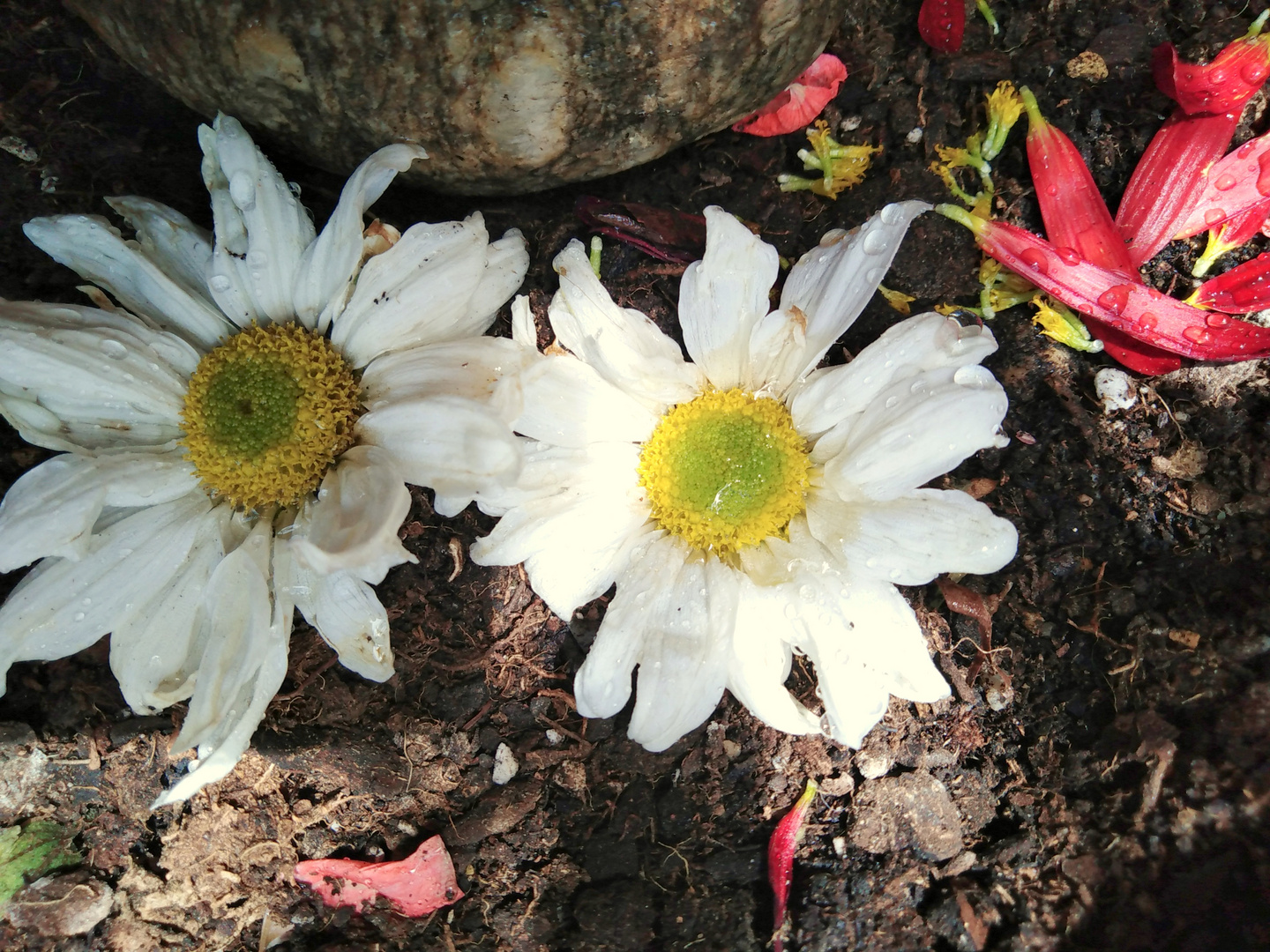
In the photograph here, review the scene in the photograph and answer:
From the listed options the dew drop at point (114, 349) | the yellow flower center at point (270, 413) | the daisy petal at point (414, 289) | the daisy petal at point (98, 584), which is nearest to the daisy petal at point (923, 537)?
the daisy petal at point (414, 289)

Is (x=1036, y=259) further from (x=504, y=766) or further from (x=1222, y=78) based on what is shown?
(x=504, y=766)

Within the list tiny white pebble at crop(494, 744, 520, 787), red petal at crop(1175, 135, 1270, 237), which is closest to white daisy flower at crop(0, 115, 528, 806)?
tiny white pebble at crop(494, 744, 520, 787)

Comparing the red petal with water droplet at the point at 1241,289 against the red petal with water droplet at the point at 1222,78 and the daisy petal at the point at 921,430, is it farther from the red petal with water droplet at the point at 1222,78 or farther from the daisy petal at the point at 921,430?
the daisy petal at the point at 921,430

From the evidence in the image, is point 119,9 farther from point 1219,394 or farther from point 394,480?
point 1219,394

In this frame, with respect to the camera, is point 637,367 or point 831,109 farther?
point 831,109

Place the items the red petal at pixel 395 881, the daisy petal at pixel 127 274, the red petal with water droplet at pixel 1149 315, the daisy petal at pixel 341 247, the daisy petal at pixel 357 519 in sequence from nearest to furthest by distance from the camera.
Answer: the daisy petal at pixel 357 519 → the daisy petal at pixel 341 247 → the daisy petal at pixel 127 274 → the red petal with water droplet at pixel 1149 315 → the red petal at pixel 395 881

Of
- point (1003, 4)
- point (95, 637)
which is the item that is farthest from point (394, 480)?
point (1003, 4)
